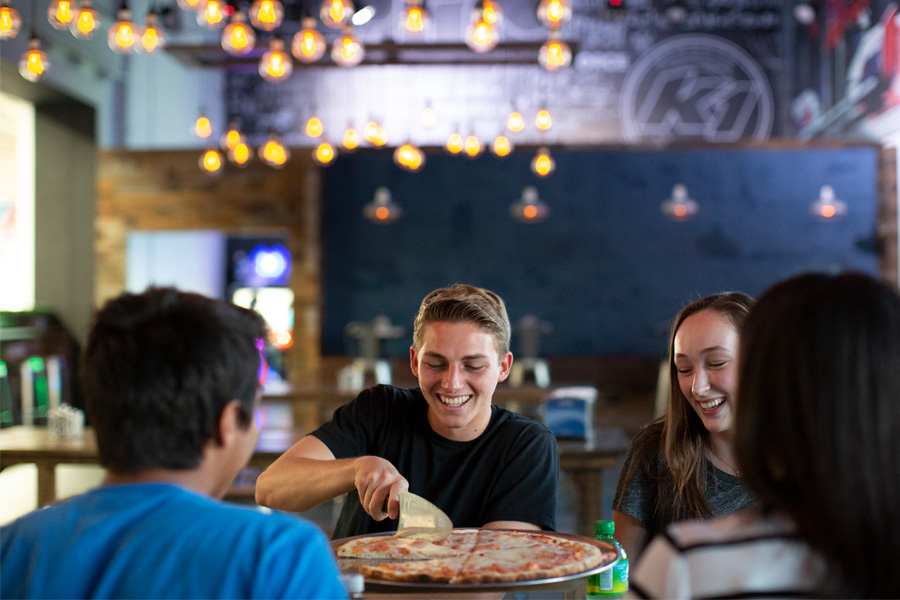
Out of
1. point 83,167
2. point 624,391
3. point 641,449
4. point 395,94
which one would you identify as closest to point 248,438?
point 641,449

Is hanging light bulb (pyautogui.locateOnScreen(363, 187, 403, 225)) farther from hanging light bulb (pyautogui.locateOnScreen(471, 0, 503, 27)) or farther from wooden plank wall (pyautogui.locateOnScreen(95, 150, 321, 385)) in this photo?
hanging light bulb (pyautogui.locateOnScreen(471, 0, 503, 27))

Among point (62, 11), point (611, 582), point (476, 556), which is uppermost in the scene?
point (62, 11)

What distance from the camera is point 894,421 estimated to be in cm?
94

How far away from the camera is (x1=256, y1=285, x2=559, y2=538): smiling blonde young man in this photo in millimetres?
1922

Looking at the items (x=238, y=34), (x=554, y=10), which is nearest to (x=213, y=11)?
(x=238, y=34)

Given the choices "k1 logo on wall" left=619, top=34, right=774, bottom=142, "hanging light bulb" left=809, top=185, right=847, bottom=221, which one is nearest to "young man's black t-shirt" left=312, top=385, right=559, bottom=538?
"hanging light bulb" left=809, top=185, right=847, bottom=221

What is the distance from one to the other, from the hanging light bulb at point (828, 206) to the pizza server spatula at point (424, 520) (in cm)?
772

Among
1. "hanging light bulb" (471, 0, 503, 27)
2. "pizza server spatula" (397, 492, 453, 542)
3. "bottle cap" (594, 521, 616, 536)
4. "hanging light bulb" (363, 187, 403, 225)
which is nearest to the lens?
"pizza server spatula" (397, 492, 453, 542)

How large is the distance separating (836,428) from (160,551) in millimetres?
752

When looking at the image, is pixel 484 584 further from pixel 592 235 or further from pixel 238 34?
pixel 592 235

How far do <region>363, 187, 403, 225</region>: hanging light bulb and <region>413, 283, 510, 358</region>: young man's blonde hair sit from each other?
6.35 m

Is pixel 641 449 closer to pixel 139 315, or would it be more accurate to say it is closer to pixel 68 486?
pixel 139 315

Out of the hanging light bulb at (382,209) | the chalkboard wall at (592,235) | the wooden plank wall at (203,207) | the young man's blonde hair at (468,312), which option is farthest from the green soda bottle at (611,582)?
the wooden plank wall at (203,207)

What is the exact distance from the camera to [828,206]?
8.30 metres
